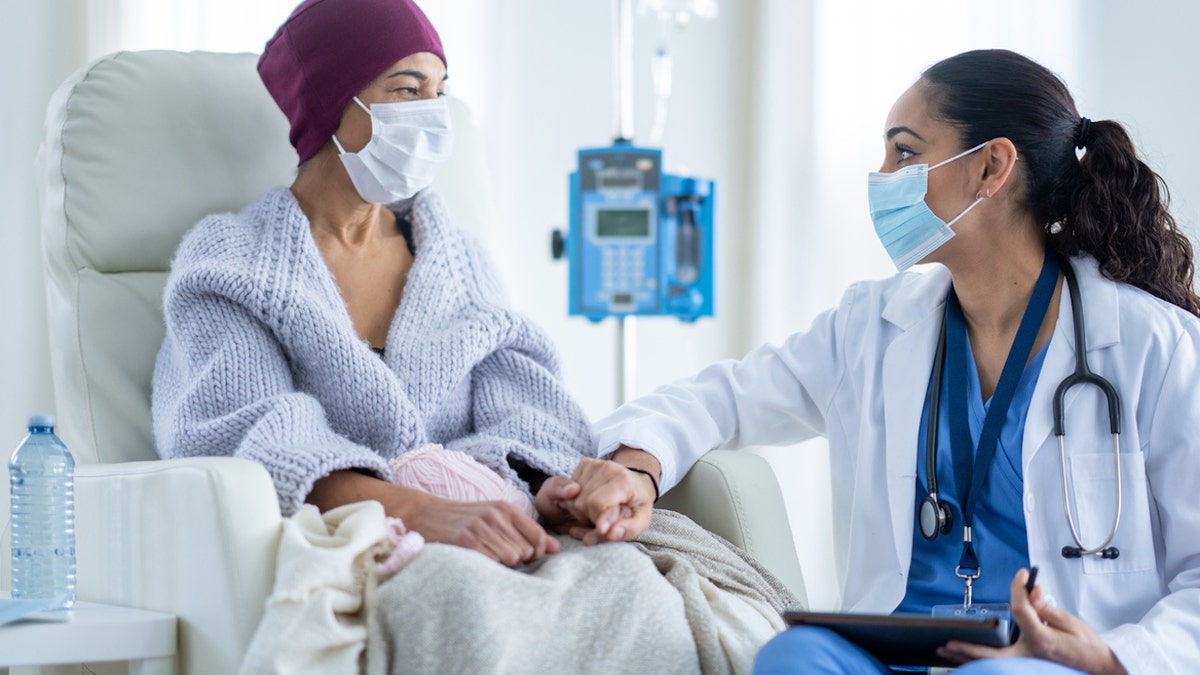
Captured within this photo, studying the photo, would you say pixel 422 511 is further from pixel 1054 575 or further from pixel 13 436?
pixel 13 436

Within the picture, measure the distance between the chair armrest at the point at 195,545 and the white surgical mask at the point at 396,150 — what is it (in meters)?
0.57

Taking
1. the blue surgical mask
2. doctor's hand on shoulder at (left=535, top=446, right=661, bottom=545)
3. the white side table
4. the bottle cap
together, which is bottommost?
the white side table

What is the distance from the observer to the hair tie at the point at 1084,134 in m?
1.59

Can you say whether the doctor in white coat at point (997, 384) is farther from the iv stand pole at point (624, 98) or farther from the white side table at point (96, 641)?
the iv stand pole at point (624, 98)

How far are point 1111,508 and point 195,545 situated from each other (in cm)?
103

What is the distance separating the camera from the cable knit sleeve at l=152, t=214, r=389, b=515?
1.42 meters

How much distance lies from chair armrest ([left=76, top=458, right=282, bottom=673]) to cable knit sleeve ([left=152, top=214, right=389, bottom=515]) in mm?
112

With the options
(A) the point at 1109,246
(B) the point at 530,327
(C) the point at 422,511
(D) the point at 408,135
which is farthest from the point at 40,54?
(A) the point at 1109,246

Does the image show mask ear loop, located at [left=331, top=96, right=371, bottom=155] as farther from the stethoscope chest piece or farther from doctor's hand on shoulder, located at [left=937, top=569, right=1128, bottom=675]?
doctor's hand on shoulder, located at [left=937, top=569, right=1128, bottom=675]

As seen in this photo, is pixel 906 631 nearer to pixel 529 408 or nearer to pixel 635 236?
pixel 529 408

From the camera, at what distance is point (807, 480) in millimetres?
3139

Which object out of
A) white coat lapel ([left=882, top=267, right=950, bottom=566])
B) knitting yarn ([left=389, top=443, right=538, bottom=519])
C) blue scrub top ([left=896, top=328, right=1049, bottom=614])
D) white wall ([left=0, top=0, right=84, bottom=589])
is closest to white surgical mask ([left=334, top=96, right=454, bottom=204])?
knitting yarn ([left=389, top=443, right=538, bottom=519])

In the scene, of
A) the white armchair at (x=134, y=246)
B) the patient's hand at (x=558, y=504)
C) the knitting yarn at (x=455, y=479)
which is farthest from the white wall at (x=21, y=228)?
the patient's hand at (x=558, y=504)

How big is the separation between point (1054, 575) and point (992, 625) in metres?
0.35
